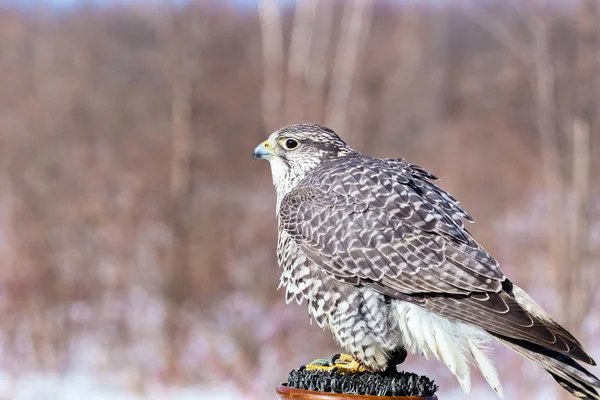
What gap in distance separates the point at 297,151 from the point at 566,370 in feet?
5.11

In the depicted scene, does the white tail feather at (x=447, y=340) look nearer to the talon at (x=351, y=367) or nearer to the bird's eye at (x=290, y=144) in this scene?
the talon at (x=351, y=367)

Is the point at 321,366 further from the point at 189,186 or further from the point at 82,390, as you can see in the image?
the point at 189,186

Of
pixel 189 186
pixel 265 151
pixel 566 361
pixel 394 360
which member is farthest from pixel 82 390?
pixel 566 361

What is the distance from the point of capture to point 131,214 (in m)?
10.2

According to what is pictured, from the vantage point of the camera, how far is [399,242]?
3078 millimetres

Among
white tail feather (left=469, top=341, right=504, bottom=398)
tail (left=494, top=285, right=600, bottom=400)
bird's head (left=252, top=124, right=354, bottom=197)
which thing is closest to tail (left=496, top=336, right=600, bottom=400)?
tail (left=494, top=285, right=600, bottom=400)

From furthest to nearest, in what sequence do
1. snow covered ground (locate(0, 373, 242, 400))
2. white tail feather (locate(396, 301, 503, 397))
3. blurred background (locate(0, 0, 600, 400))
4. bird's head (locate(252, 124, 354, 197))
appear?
1. blurred background (locate(0, 0, 600, 400))
2. snow covered ground (locate(0, 373, 242, 400))
3. bird's head (locate(252, 124, 354, 197))
4. white tail feather (locate(396, 301, 503, 397))

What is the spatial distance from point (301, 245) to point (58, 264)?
7834 mm

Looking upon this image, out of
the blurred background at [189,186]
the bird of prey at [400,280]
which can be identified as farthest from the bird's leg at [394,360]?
the blurred background at [189,186]

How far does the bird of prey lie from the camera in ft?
9.06

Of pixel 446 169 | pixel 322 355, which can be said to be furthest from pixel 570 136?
pixel 446 169

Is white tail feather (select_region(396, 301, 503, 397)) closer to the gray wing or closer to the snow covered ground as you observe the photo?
the gray wing

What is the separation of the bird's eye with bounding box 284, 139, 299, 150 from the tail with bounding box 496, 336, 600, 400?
1405 mm

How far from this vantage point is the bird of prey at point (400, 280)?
276cm
